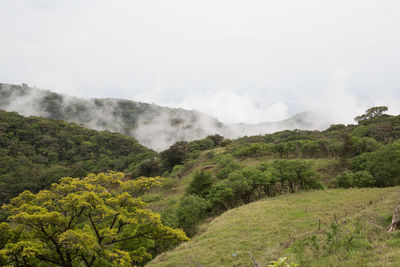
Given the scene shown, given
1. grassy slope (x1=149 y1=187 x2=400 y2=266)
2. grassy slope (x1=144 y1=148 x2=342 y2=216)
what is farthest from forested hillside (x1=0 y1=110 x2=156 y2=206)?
grassy slope (x1=149 y1=187 x2=400 y2=266)

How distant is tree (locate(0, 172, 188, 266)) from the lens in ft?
31.6

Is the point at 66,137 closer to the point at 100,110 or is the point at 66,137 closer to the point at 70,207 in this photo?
the point at 100,110

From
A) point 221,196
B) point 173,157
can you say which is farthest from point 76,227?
point 173,157

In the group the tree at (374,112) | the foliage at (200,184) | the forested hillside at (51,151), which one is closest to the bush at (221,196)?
the foliage at (200,184)

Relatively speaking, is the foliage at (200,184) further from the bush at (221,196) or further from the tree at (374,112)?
the tree at (374,112)

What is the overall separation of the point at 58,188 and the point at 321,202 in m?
26.0

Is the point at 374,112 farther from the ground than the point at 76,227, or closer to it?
farther from the ground

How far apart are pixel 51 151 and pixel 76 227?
10403 cm

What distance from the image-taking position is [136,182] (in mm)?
13398

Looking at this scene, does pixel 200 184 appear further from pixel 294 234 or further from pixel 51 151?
pixel 51 151

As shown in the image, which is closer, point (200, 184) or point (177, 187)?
point (200, 184)

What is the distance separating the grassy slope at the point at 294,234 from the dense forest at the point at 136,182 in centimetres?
307

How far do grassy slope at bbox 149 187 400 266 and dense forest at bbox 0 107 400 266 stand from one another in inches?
121

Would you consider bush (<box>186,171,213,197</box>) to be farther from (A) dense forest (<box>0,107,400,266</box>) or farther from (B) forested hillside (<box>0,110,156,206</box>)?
(B) forested hillside (<box>0,110,156,206</box>)
